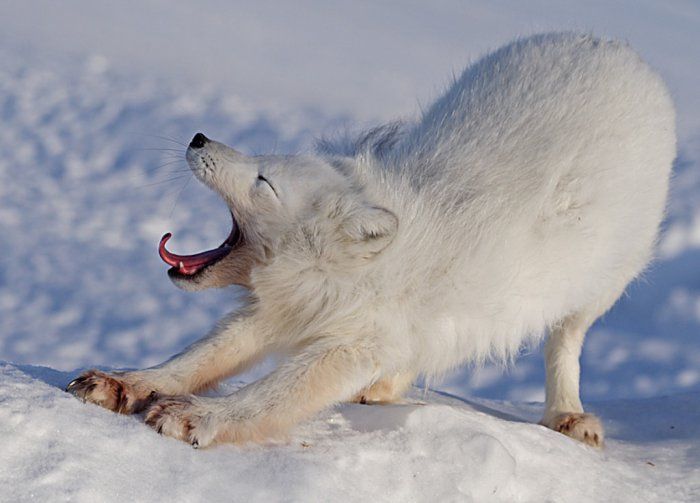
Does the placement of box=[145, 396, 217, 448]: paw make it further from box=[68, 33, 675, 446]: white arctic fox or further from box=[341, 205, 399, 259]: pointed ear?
box=[341, 205, 399, 259]: pointed ear

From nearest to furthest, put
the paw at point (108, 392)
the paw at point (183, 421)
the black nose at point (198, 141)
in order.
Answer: the paw at point (183, 421), the paw at point (108, 392), the black nose at point (198, 141)

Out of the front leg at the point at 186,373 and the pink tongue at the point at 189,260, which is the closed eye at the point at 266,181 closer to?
the pink tongue at the point at 189,260

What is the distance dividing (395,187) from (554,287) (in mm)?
729

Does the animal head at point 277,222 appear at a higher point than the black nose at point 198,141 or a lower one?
lower

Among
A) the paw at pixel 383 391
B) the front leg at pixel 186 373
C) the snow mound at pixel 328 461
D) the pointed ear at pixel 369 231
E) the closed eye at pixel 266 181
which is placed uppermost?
the closed eye at pixel 266 181

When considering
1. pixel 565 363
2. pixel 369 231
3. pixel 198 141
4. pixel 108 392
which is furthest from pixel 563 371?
pixel 108 392

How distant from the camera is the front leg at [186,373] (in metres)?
A: 3.42

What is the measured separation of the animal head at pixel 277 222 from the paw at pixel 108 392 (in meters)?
0.53

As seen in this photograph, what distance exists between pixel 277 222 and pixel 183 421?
0.92 meters

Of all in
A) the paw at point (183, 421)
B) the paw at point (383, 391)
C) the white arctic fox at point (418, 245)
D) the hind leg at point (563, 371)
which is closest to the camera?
the paw at point (183, 421)

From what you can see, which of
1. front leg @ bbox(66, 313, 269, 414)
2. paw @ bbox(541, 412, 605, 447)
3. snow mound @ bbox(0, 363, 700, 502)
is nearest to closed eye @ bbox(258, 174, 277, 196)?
front leg @ bbox(66, 313, 269, 414)

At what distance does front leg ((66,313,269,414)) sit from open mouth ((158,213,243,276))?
26 centimetres

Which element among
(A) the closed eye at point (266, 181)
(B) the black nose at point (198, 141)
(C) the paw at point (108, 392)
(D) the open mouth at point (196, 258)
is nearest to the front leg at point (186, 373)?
(C) the paw at point (108, 392)

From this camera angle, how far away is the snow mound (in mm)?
2797
